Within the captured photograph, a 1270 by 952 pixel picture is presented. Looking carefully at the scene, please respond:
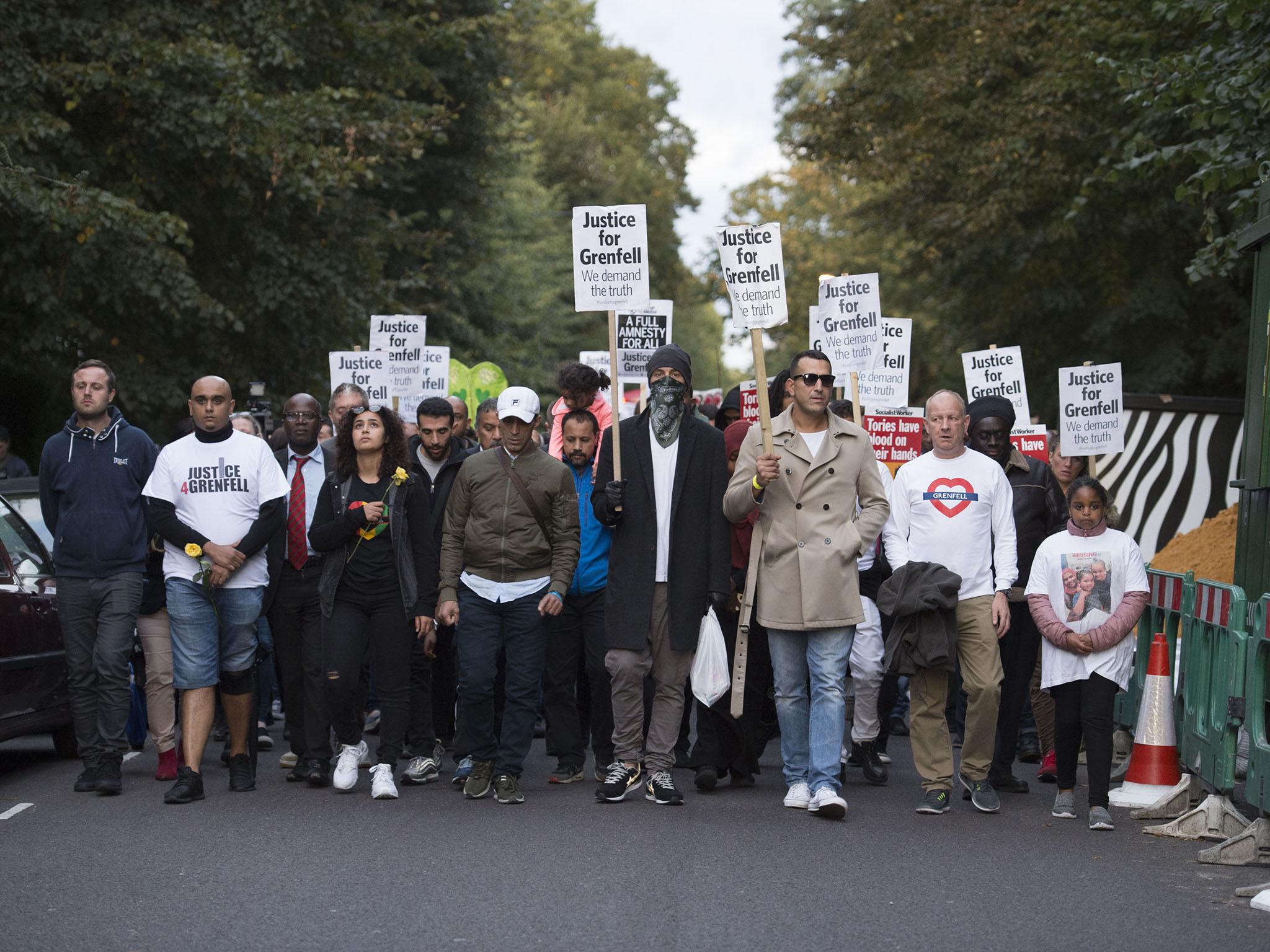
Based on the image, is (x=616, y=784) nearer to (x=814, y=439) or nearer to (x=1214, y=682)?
(x=814, y=439)

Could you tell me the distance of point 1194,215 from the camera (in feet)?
78.1

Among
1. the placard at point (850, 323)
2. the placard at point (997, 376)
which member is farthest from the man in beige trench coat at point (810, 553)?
the placard at point (997, 376)

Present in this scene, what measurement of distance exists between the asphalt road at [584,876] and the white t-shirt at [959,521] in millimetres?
1236

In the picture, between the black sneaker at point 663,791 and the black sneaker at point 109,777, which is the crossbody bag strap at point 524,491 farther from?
the black sneaker at point 109,777

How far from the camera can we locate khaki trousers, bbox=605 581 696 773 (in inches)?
363

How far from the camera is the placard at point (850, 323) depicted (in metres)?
14.3

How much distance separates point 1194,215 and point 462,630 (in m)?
17.1

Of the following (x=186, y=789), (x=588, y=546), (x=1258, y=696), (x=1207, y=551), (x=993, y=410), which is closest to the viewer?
(x=1258, y=696)

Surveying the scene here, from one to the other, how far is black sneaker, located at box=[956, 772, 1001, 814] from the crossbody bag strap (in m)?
2.46

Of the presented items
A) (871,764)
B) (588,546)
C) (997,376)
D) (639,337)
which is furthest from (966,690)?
(997,376)

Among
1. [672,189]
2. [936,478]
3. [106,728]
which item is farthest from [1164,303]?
[672,189]

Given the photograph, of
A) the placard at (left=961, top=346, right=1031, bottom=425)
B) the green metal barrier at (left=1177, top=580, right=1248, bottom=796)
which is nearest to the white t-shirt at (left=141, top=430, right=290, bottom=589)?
the green metal barrier at (left=1177, top=580, right=1248, bottom=796)

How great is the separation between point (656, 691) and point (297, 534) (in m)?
2.18

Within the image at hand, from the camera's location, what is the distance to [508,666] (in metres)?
9.38
